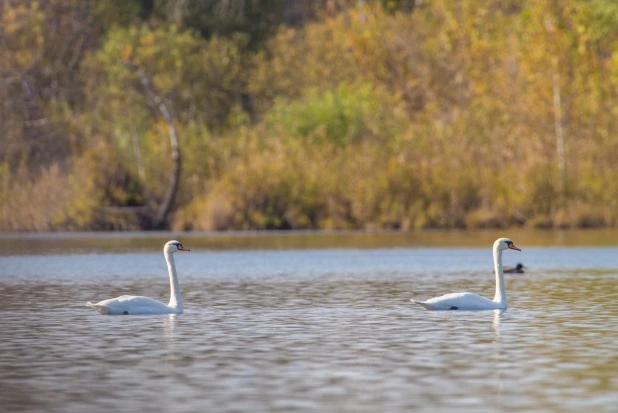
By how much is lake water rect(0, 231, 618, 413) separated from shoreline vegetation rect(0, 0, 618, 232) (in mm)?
12756

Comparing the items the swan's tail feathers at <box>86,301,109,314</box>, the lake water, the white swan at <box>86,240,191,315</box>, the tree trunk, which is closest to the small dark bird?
the lake water

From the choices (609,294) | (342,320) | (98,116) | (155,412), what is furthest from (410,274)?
(98,116)

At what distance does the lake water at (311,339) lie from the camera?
11484 millimetres

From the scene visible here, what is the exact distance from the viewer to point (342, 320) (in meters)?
18.0

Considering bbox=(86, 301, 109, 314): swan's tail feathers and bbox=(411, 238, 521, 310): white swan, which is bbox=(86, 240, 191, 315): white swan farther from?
bbox=(411, 238, 521, 310): white swan

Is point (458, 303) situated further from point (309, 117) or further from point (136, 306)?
point (309, 117)

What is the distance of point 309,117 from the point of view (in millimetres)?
50031

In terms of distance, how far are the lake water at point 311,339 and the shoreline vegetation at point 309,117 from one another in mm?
12756

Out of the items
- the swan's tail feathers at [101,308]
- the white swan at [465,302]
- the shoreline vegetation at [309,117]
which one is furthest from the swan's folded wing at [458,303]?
the shoreline vegetation at [309,117]

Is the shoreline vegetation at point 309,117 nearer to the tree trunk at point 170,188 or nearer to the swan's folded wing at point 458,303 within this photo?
the tree trunk at point 170,188

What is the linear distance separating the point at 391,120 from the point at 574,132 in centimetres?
676

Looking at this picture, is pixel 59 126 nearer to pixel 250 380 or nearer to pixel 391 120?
pixel 391 120

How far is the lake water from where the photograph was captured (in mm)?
11484

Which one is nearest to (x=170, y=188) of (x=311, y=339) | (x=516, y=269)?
(x=516, y=269)
